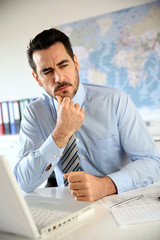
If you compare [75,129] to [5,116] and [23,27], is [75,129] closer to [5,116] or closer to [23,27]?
[5,116]

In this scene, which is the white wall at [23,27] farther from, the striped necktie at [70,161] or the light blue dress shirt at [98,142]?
the striped necktie at [70,161]

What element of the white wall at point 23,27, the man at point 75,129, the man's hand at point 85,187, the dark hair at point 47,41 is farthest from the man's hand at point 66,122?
the white wall at point 23,27

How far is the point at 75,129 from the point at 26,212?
27.8 inches

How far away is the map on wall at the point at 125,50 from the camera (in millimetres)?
2869

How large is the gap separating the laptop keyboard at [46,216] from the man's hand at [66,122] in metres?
0.43

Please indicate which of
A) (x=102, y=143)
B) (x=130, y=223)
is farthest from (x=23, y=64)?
(x=130, y=223)

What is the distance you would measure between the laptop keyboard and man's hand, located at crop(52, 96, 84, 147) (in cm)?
43

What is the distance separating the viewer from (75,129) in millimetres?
1383

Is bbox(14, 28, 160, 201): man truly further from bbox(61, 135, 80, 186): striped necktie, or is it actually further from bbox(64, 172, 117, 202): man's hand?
bbox(64, 172, 117, 202): man's hand

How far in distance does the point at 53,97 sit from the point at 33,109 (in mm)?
169

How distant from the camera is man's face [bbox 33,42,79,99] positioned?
Result: 1537 mm

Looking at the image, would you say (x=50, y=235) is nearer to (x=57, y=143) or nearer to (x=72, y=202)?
(x=72, y=202)

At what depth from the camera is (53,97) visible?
63.4 inches

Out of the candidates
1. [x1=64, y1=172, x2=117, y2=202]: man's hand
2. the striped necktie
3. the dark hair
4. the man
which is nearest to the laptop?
[x1=64, y1=172, x2=117, y2=202]: man's hand
